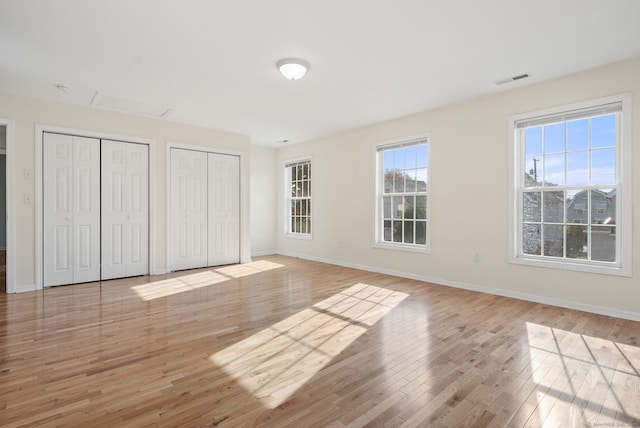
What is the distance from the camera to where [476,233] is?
4.66m

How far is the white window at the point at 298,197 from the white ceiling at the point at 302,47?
9.60 feet

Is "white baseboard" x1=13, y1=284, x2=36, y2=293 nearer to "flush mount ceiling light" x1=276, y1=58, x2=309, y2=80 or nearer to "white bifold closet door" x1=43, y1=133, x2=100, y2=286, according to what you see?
"white bifold closet door" x1=43, y1=133, x2=100, y2=286

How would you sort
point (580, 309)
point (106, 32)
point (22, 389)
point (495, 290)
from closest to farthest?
point (22, 389) < point (106, 32) < point (580, 309) < point (495, 290)

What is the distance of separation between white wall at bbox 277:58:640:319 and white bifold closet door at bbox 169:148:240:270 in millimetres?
2069

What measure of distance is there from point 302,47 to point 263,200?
5.14m

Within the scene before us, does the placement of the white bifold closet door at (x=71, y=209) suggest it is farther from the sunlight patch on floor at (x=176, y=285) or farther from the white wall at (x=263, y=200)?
the white wall at (x=263, y=200)

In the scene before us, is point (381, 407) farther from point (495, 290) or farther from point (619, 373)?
point (495, 290)

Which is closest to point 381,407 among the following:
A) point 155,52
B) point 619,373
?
point 619,373

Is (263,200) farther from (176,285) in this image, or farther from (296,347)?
(296,347)

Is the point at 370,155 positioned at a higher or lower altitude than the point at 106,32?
lower

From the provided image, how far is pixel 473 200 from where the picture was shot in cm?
469

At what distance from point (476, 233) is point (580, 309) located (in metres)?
1.44

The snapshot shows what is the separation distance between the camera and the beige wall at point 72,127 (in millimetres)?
4469

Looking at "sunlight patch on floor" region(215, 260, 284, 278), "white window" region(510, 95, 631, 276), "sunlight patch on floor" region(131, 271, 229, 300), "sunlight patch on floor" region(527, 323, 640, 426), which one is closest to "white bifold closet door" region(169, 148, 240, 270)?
"sunlight patch on floor" region(215, 260, 284, 278)
